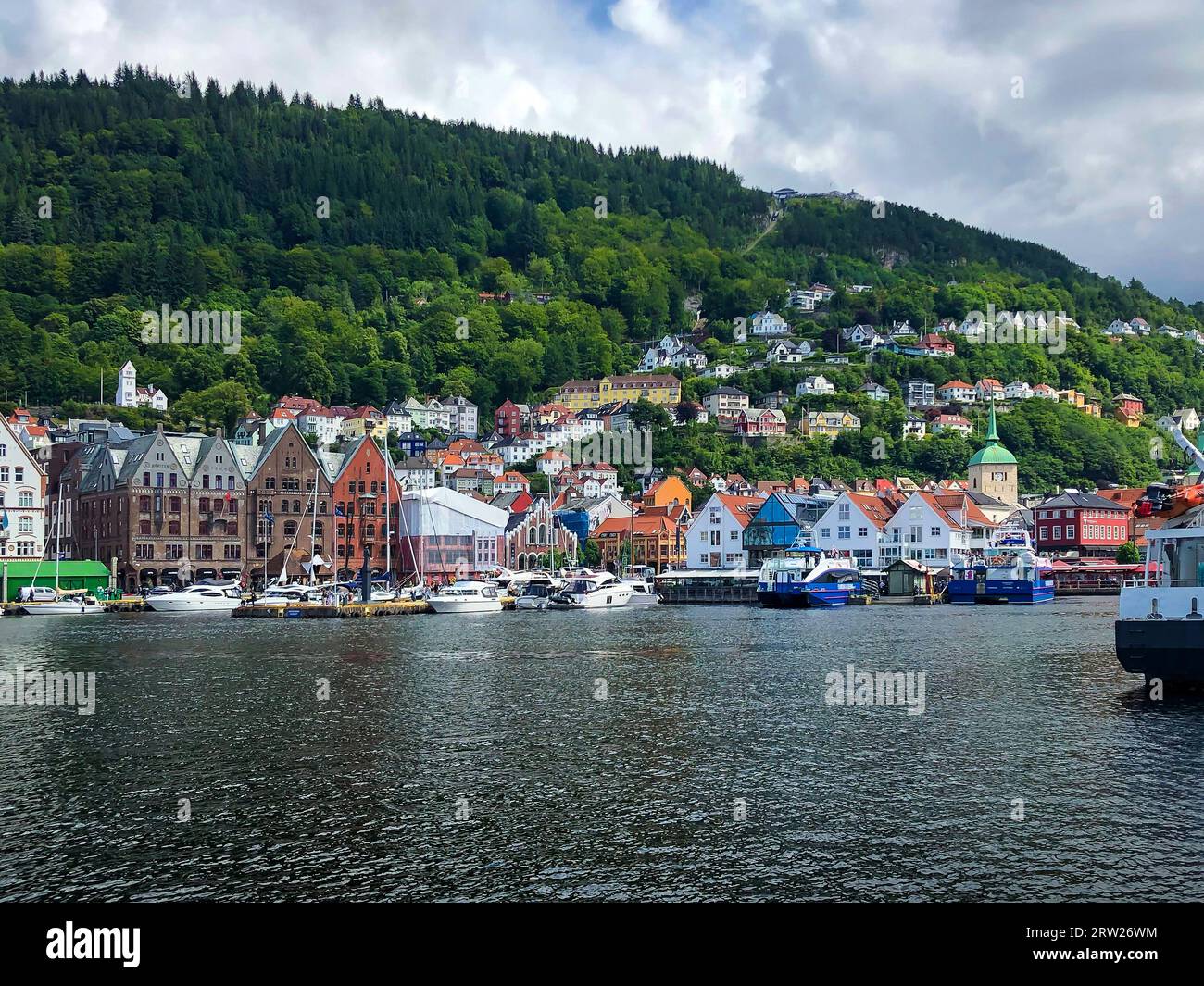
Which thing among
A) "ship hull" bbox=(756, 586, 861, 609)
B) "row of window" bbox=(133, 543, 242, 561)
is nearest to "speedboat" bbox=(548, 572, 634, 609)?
"ship hull" bbox=(756, 586, 861, 609)

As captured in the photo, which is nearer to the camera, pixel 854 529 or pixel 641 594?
pixel 641 594

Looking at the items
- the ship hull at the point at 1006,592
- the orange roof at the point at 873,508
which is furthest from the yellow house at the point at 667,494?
the ship hull at the point at 1006,592

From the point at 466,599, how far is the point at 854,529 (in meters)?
56.0

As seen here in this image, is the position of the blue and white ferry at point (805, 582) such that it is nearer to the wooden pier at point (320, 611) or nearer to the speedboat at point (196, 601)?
the wooden pier at point (320, 611)

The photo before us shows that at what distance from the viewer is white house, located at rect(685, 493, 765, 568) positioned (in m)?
142

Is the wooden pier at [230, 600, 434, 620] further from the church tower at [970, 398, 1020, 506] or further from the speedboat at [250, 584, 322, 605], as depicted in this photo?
the church tower at [970, 398, 1020, 506]

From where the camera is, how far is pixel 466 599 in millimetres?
95000

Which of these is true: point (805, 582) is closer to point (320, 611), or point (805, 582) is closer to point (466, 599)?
point (466, 599)

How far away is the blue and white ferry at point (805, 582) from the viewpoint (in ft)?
341

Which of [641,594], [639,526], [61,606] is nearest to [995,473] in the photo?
[639,526]

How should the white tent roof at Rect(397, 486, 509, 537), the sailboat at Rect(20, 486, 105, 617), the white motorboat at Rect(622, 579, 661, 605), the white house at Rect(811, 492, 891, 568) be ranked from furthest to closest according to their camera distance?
1. the white house at Rect(811, 492, 891, 568)
2. the white tent roof at Rect(397, 486, 509, 537)
3. the white motorboat at Rect(622, 579, 661, 605)
4. the sailboat at Rect(20, 486, 105, 617)

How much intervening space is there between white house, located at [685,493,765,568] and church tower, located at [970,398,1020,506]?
168 feet

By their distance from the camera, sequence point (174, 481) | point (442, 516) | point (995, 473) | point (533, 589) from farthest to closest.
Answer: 1. point (995, 473)
2. point (442, 516)
3. point (174, 481)
4. point (533, 589)
